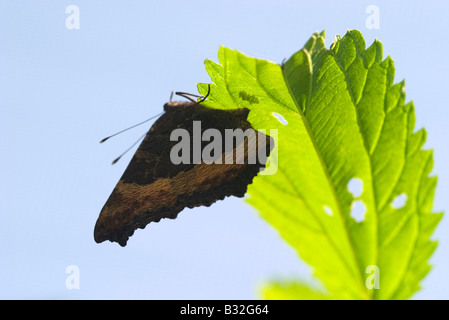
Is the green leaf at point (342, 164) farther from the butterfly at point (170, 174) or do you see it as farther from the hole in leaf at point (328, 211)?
the butterfly at point (170, 174)

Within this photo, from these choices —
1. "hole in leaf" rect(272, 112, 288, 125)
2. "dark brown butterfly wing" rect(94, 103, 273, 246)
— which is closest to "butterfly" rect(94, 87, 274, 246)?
"dark brown butterfly wing" rect(94, 103, 273, 246)

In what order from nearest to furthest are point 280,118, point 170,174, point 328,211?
point 328,211, point 280,118, point 170,174

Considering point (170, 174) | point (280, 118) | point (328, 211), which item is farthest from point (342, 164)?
point (170, 174)

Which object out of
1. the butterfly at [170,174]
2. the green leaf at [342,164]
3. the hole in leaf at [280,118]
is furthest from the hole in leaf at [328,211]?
the butterfly at [170,174]

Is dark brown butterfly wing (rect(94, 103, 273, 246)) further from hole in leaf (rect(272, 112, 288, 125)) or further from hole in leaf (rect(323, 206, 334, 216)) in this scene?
hole in leaf (rect(323, 206, 334, 216))

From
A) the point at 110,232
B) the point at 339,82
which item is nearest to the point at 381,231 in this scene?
the point at 339,82

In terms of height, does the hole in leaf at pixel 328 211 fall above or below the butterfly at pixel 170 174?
below

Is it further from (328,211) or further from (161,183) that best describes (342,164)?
(161,183)
